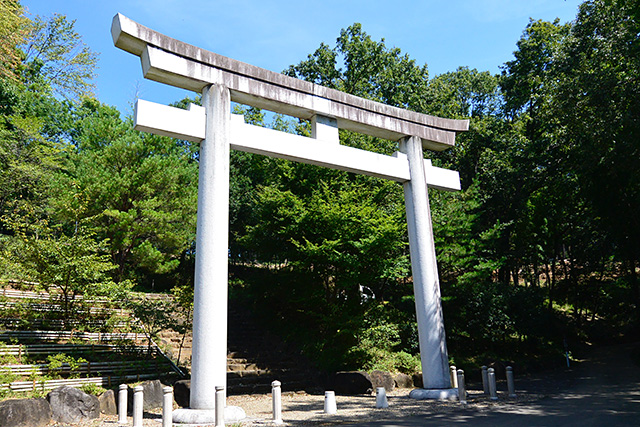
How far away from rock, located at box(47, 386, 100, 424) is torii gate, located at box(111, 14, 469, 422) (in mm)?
2447

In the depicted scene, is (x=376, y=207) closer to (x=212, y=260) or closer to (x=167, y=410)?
(x=212, y=260)

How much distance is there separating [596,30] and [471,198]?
8353 millimetres

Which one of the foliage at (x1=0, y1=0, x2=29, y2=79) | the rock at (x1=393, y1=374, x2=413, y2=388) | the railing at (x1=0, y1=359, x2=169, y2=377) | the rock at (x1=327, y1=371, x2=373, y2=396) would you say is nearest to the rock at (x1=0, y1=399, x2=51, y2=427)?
the railing at (x1=0, y1=359, x2=169, y2=377)

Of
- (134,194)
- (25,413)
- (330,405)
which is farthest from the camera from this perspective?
(134,194)

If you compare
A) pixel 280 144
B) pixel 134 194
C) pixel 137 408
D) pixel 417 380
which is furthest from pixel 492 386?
pixel 134 194

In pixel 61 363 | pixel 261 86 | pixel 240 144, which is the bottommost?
pixel 61 363

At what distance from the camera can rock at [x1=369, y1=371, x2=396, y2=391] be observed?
1219 cm

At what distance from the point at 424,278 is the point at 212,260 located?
5.60m

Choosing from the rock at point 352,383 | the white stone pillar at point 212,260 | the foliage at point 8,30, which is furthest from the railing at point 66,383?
the foliage at point 8,30

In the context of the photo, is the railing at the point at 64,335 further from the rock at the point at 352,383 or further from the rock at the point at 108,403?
the rock at the point at 352,383

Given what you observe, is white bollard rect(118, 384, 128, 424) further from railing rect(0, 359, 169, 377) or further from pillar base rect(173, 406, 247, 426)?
railing rect(0, 359, 169, 377)

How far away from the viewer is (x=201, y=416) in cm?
725

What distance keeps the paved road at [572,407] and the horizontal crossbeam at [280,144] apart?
571 centimetres

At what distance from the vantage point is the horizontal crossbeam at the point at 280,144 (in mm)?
8000
